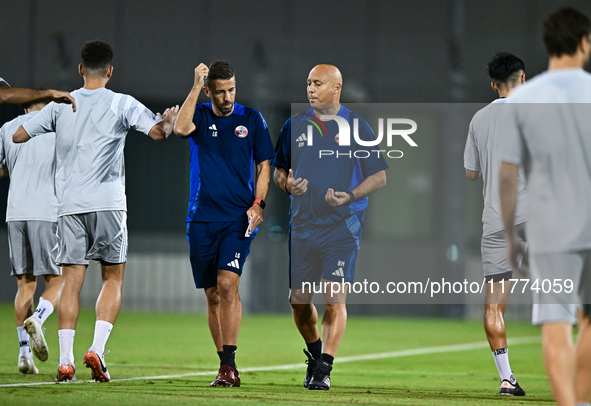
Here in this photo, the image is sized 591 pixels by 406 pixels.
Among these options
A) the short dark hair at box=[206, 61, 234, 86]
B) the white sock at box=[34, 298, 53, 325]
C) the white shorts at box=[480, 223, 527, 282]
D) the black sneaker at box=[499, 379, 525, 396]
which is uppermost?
the short dark hair at box=[206, 61, 234, 86]

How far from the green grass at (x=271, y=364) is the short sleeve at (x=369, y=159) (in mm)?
1664

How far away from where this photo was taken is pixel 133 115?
5.83 meters

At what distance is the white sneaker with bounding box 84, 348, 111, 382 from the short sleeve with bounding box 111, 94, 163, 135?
163 centimetres

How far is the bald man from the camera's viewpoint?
600cm

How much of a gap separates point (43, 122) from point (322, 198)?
7.16ft

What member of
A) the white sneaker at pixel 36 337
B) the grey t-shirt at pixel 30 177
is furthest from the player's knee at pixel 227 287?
the grey t-shirt at pixel 30 177

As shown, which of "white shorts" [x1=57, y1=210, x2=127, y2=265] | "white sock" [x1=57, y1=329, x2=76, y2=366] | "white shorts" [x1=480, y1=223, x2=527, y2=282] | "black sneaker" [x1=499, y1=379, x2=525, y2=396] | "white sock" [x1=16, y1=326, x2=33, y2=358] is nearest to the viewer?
"white sock" [x1=57, y1=329, x2=76, y2=366]

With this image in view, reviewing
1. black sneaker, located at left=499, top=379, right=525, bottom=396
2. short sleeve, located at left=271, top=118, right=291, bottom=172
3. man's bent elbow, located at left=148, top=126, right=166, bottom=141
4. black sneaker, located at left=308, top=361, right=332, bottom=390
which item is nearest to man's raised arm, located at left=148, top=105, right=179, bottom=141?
man's bent elbow, located at left=148, top=126, right=166, bottom=141

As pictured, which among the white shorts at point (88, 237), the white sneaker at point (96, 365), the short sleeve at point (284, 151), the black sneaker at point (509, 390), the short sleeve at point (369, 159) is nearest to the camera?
the white sneaker at point (96, 365)

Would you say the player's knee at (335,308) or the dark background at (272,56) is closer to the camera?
the player's knee at (335,308)

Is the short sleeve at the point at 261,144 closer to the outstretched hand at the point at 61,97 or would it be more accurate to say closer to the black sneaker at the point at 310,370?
the outstretched hand at the point at 61,97

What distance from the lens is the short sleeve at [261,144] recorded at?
598 centimetres

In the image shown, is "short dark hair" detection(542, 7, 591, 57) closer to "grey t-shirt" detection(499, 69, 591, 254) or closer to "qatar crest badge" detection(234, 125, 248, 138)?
"grey t-shirt" detection(499, 69, 591, 254)

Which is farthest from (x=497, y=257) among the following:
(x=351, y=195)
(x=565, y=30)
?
(x=565, y=30)
